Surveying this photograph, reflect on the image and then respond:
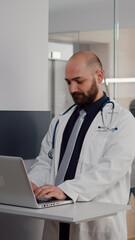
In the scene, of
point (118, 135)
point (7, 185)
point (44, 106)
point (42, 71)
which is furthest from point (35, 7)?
point (7, 185)

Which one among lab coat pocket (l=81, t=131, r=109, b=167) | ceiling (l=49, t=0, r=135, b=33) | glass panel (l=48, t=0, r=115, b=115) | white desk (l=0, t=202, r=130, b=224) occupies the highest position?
ceiling (l=49, t=0, r=135, b=33)

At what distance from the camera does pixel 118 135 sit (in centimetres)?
289

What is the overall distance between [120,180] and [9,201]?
24.9 inches

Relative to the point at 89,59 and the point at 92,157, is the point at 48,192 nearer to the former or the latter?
the point at 92,157

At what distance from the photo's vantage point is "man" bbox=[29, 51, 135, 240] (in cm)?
279

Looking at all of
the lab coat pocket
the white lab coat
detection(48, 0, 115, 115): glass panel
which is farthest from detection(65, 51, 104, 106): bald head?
detection(48, 0, 115, 115): glass panel

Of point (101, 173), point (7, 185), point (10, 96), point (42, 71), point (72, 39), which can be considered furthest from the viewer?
point (72, 39)

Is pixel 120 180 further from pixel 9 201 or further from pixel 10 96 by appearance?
pixel 10 96

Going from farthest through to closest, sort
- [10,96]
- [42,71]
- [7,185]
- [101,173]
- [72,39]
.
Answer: [72,39] < [42,71] < [10,96] < [101,173] < [7,185]

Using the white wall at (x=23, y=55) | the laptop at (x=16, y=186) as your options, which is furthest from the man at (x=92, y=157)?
the white wall at (x=23, y=55)

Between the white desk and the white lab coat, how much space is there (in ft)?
0.52

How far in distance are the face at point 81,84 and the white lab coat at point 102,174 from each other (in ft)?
0.35

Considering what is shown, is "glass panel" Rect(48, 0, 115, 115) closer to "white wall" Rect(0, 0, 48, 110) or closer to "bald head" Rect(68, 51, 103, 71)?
"white wall" Rect(0, 0, 48, 110)

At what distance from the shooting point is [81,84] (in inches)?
120
